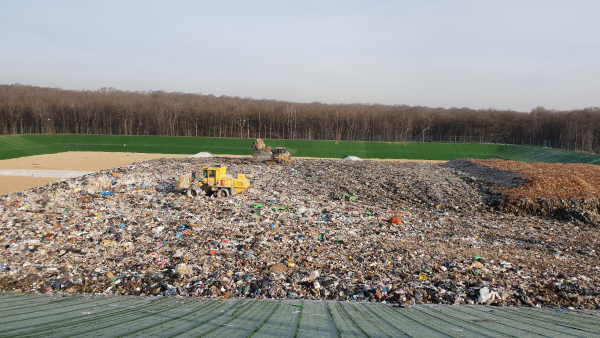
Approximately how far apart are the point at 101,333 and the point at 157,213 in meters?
6.91

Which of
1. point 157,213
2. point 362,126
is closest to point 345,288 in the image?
point 157,213

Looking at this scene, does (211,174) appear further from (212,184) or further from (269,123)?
(269,123)

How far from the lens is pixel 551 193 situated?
12.8m

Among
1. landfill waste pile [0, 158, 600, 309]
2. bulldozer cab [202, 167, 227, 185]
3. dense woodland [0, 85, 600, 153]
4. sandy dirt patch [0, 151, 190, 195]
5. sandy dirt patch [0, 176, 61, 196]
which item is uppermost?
dense woodland [0, 85, 600, 153]

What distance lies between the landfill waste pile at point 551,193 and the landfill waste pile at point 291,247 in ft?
1.63

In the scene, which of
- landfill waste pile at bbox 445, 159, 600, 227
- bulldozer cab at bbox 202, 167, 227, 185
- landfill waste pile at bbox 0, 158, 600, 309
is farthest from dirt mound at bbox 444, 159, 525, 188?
bulldozer cab at bbox 202, 167, 227, 185

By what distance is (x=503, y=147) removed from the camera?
34.1 meters

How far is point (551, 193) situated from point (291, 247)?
10878mm

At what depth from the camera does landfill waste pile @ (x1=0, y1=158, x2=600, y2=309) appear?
5602mm

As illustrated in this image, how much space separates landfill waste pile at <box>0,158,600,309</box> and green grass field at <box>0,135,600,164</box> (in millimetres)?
20290

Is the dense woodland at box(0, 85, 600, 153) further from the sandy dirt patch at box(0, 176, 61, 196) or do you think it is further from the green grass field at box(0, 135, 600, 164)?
the sandy dirt patch at box(0, 176, 61, 196)

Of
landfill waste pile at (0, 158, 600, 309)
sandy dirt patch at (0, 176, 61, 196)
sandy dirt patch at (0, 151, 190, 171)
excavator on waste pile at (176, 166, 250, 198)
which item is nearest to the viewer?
landfill waste pile at (0, 158, 600, 309)

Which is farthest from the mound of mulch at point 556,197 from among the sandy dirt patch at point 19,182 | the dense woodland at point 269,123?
the dense woodland at point 269,123

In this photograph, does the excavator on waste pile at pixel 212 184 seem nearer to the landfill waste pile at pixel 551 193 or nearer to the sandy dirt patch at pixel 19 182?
the sandy dirt patch at pixel 19 182
